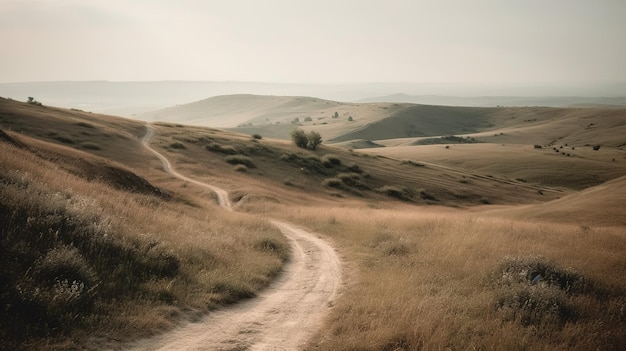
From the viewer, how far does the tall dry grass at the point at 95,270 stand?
6648 millimetres

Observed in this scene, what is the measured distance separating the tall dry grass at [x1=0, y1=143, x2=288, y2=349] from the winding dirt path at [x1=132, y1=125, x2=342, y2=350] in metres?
0.40

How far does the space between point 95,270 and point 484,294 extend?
30.7 feet

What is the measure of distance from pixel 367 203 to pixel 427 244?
2678 centimetres

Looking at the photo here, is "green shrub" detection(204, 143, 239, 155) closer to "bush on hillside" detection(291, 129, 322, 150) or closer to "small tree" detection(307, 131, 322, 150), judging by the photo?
"bush on hillside" detection(291, 129, 322, 150)

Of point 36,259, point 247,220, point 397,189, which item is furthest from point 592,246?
point 397,189

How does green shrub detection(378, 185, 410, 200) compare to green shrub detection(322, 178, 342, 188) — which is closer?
green shrub detection(322, 178, 342, 188)

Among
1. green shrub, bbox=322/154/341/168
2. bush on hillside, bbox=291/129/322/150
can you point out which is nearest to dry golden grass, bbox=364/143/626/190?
bush on hillside, bbox=291/129/322/150

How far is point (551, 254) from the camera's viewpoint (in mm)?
12977

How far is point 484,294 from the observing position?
979 centimetres

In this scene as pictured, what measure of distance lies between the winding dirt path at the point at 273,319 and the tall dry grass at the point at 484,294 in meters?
0.58

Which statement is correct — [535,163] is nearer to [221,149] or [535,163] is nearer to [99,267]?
[221,149]

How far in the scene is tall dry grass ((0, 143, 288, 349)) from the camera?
6.65m

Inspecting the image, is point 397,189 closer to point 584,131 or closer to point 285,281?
point 285,281

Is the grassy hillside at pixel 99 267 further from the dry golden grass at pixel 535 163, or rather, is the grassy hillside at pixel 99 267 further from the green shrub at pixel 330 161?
the dry golden grass at pixel 535 163
